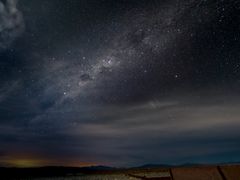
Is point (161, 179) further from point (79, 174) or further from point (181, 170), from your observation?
point (79, 174)

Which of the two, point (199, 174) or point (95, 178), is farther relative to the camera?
point (95, 178)

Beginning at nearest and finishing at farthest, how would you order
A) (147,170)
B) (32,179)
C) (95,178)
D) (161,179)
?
(161,179)
(147,170)
(95,178)
(32,179)

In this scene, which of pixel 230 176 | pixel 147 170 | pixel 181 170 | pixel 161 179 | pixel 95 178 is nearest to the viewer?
pixel 230 176

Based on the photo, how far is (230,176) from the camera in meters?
4.14

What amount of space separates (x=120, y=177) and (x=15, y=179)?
6421 millimetres

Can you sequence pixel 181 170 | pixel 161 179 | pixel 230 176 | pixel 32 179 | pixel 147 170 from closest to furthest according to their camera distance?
pixel 230 176 < pixel 181 170 < pixel 161 179 < pixel 147 170 < pixel 32 179

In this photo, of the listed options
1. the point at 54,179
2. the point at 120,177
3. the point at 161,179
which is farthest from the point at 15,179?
the point at 161,179

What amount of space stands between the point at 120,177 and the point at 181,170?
221 inches

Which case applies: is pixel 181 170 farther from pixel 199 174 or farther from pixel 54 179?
pixel 54 179

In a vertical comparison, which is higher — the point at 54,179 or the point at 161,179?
the point at 54,179

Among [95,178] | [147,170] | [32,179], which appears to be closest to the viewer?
[147,170]

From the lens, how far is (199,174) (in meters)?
4.35

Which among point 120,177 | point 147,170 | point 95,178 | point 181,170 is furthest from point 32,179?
point 181,170

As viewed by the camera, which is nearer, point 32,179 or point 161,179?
point 161,179
